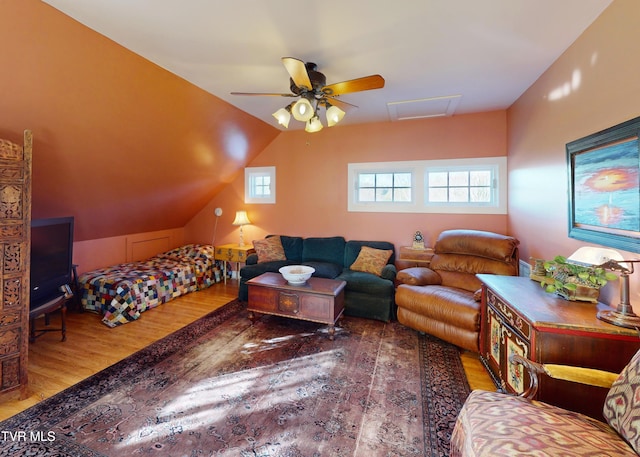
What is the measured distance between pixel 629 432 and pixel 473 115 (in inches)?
147

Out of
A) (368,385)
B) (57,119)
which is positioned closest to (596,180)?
(368,385)

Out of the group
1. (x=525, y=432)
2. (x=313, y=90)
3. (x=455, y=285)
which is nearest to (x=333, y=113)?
(x=313, y=90)

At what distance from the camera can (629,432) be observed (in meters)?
1.07

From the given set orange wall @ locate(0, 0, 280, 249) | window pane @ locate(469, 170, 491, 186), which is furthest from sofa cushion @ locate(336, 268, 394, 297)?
orange wall @ locate(0, 0, 280, 249)

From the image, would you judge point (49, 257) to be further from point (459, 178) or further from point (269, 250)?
point (459, 178)

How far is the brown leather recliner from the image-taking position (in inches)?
102

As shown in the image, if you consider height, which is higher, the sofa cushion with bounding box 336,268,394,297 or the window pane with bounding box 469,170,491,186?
the window pane with bounding box 469,170,491,186

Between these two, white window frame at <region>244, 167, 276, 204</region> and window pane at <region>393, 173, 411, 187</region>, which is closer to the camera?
window pane at <region>393, 173, 411, 187</region>

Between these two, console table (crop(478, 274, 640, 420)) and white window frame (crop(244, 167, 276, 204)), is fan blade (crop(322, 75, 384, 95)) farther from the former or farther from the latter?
white window frame (crop(244, 167, 276, 204))

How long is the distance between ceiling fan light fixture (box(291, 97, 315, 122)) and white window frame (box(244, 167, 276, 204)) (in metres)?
2.78

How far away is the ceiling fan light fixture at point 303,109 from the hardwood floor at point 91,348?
99.4 inches

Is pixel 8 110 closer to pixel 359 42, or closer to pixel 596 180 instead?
pixel 359 42

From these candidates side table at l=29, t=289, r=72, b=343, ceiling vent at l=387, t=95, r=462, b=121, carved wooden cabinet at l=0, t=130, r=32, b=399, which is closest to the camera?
carved wooden cabinet at l=0, t=130, r=32, b=399

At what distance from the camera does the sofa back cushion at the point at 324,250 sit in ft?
14.3
